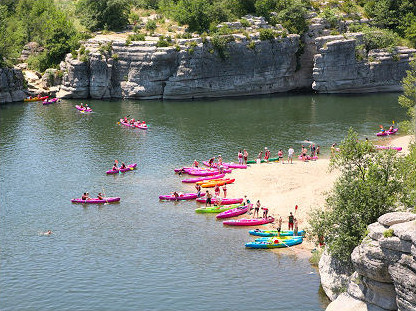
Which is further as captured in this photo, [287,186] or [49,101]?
[49,101]

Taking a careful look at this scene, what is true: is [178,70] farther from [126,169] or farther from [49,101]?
[126,169]

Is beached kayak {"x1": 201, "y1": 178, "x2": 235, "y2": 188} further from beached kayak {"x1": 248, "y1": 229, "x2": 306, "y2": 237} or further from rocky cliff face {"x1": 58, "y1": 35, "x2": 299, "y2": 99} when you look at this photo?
rocky cliff face {"x1": 58, "y1": 35, "x2": 299, "y2": 99}

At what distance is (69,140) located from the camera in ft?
255

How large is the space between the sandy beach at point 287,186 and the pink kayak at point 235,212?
159 cm

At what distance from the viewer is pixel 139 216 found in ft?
177

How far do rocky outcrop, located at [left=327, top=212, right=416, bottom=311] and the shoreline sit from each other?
11.7m

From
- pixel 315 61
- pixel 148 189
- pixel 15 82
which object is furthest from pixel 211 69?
pixel 148 189

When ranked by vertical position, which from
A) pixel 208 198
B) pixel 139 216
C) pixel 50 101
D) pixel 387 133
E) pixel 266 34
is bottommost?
pixel 139 216

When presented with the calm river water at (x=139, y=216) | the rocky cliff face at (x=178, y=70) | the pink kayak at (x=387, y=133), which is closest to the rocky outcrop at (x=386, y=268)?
the calm river water at (x=139, y=216)

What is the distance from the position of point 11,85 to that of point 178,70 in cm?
2540

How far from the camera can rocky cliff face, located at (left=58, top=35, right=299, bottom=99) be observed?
99125mm

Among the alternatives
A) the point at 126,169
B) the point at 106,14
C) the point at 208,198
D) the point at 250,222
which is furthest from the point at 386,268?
the point at 106,14

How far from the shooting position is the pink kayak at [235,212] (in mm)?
53125

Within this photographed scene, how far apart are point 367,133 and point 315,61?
26.4 metres
